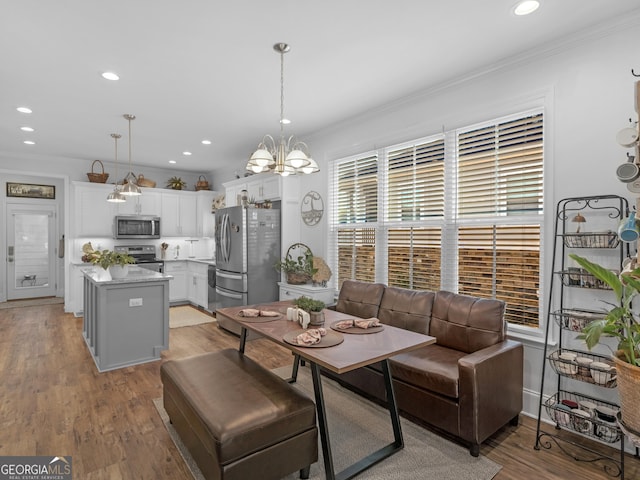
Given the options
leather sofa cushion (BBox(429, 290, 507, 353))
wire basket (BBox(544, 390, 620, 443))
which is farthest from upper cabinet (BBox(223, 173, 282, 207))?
wire basket (BBox(544, 390, 620, 443))

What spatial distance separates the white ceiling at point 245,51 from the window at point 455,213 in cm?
60

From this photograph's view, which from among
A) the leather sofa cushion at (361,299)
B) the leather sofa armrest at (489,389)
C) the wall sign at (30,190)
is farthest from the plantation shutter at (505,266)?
the wall sign at (30,190)

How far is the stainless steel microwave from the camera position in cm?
655

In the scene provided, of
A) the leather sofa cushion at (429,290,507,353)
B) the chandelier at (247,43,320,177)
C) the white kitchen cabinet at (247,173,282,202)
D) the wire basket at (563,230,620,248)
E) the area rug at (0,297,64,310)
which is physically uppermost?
the white kitchen cabinet at (247,173,282,202)

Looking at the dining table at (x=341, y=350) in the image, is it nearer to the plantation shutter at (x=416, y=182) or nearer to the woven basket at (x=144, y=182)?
the plantation shutter at (x=416, y=182)

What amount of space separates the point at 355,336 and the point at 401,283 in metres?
1.68

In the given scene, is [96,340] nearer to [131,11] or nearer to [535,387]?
[131,11]

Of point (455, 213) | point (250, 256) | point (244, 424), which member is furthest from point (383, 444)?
point (250, 256)

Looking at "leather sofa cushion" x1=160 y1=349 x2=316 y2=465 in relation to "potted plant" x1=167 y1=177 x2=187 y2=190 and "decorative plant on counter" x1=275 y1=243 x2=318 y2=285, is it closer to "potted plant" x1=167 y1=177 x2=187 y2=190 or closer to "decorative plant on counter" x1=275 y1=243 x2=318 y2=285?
"decorative plant on counter" x1=275 y1=243 x2=318 y2=285

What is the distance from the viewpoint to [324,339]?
213 centimetres

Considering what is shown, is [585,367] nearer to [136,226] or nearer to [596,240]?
[596,240]

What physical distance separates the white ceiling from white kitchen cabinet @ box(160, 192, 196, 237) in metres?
2.92

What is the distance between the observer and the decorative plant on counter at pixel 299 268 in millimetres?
4594

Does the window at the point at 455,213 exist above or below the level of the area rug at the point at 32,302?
above
